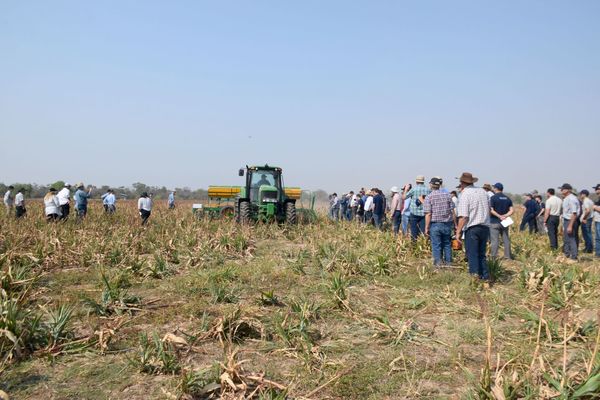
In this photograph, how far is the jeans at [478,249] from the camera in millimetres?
5734

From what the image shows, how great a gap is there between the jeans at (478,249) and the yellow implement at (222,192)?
12596mm

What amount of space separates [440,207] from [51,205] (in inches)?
384

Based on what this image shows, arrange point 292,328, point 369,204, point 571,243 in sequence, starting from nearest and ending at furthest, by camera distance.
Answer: point 292,328, point 571,243, point 369,204

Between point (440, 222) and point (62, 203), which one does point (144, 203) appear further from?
point (440, 222)

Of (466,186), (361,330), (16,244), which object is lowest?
(361,330)

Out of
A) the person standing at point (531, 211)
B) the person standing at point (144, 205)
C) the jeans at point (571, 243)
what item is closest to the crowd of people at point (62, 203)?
the person standing at point (144, 205)

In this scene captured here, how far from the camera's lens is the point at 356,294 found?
5457 mm

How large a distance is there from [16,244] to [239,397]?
642 centimetres

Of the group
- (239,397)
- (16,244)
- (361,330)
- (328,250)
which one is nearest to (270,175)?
(328,250)

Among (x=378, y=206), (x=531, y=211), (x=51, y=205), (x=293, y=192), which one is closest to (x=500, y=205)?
(x=378, y=206)

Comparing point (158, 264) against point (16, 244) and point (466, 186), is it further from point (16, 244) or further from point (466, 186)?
point (466, 186)

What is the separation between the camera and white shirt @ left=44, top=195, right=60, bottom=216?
34.3ft

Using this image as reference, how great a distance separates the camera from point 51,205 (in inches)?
416

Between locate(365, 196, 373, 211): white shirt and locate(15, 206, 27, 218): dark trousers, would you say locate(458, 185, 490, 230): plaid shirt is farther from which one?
locate(15, 206, 27, 218): dark trousers
